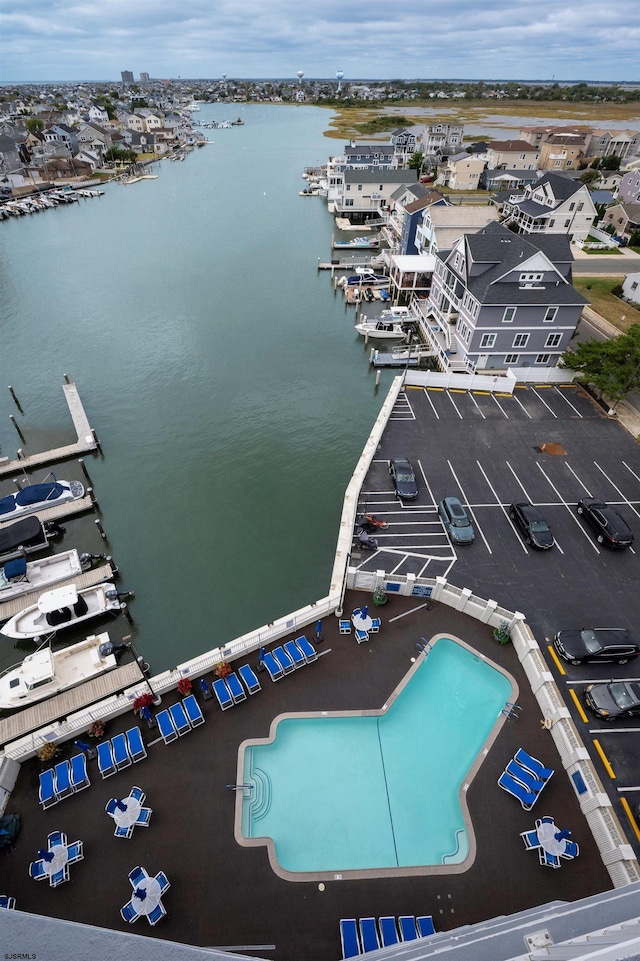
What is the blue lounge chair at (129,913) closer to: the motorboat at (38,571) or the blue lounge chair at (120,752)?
the blue lounge chair at (120,752)

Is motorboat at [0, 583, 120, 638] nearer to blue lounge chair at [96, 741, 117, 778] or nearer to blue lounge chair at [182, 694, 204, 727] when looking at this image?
blue lounge chair at [96, 741, 117, 778]

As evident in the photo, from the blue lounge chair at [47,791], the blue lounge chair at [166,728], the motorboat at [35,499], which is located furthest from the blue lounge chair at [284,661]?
the motorboat at [35,499]

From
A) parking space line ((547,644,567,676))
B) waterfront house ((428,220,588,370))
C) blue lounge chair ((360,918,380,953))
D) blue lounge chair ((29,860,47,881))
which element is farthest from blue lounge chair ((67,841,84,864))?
waterfront house ((428,220,588,370))

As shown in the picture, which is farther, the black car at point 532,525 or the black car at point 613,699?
the black car at point 532,525

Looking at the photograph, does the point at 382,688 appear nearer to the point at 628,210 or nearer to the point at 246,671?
the point at 246,671

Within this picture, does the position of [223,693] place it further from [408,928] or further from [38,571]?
[38,571]

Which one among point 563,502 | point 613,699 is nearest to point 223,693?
point 613,699

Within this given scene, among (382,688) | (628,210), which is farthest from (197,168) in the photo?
(382,688)
